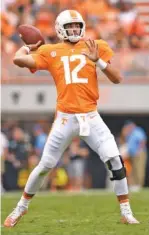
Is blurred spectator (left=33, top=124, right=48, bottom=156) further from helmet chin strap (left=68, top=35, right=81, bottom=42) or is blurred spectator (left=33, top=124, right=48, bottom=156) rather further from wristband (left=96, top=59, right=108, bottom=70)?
wristband (left=96, top=59, right=108, bottom=70)

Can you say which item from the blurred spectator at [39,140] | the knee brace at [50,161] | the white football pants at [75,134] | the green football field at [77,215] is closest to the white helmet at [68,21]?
the white football pants at [75,134]

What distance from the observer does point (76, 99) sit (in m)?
6.89

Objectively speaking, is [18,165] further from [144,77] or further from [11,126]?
[144,77]

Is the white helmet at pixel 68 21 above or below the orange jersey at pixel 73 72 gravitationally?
above

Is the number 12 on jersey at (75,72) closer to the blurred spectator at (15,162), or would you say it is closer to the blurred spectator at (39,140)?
the blurred spectator at (15,162)

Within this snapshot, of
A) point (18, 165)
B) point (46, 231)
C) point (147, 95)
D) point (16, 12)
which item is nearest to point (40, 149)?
point (18, 165)

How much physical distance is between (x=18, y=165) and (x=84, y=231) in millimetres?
8100

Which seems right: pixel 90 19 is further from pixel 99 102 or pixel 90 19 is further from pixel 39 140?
pixel 39 140

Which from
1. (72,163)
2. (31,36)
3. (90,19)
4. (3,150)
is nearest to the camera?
(31,36)

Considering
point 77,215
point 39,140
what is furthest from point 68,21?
point 39,140

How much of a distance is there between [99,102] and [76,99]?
8.82 metres

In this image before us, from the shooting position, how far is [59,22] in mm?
6980

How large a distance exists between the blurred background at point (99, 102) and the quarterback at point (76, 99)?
23.2ft

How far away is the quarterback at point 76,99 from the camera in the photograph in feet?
22.5
